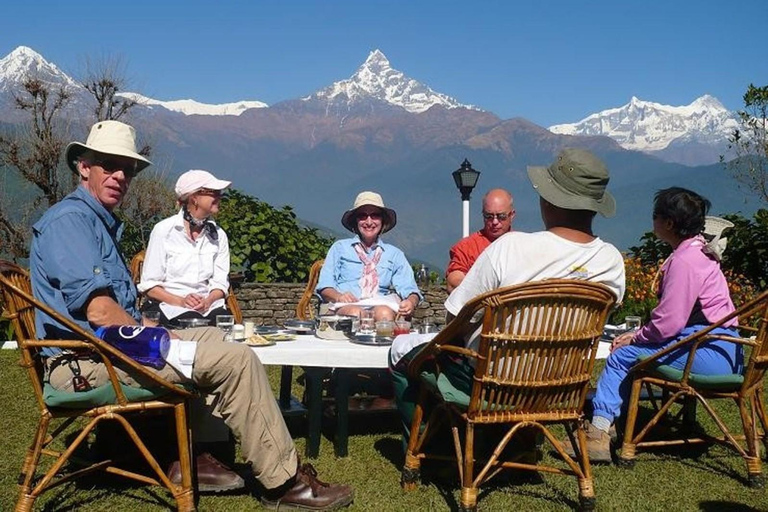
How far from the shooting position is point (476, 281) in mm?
3164

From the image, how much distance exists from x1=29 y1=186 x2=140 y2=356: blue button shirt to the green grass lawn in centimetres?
75

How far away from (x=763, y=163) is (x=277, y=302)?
12.3 m

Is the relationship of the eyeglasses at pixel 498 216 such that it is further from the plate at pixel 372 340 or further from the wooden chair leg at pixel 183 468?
the wooden chair leg at pixel 183 468

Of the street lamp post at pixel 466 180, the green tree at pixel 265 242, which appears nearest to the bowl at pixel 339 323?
the green tree at pixel 265 242

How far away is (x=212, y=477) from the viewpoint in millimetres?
3486

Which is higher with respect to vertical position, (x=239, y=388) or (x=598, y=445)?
(x=239, y=388)

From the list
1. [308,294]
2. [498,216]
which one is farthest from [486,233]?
[308,294]

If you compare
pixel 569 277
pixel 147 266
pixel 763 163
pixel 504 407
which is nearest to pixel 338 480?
pixel 504 407

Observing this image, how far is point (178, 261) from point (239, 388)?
2226mm

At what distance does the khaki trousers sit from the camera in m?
3.06

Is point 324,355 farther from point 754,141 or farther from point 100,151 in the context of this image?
point 754,141

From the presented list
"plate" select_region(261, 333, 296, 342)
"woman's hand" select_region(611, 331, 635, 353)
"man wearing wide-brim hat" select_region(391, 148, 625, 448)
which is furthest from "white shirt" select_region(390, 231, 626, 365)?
"plate" select_region(261, 333, 296, 342)

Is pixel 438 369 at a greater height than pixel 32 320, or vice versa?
pixel 32 320

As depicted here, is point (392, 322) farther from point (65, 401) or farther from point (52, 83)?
point (52, 83)
